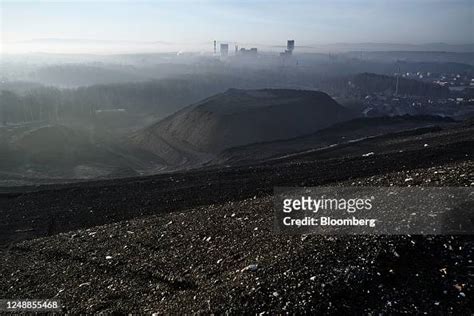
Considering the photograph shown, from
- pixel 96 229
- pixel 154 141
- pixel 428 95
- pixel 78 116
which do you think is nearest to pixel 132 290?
pixel 96 229

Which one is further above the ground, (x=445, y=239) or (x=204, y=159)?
(x=445, y=239)

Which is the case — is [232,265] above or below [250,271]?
below

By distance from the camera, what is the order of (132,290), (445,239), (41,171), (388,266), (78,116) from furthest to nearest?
1. (78,116)
2. (41,171)
3. (132,290)
4. (445,239)
5. (388,266)

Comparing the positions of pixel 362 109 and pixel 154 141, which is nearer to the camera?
pixel 154 141

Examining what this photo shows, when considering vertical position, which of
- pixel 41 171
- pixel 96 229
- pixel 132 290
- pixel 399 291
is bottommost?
pixel 41 171

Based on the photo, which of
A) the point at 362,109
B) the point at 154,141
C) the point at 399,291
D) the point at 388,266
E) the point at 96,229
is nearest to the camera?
the point at 399,291

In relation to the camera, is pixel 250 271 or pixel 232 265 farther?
pixel 232 265

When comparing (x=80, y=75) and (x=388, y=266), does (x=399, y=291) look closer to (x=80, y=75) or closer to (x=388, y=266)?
(x=388, y=266)
